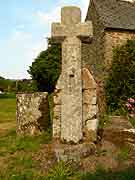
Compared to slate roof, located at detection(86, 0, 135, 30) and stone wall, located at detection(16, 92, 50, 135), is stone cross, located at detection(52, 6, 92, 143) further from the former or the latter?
slate roof, located at detection(86, 0, 135, 30)

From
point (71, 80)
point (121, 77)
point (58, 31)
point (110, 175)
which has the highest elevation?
point (58, 31)

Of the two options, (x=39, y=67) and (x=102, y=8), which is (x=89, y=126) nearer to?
(x=102, y=8)

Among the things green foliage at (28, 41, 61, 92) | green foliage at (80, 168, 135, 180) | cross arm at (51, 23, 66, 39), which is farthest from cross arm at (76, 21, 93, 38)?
green foliage at (28, 41, 61, 92)

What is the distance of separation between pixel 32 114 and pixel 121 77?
9.36 m

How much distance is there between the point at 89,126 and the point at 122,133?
0.78m

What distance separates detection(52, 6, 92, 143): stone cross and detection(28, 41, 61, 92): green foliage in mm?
21636

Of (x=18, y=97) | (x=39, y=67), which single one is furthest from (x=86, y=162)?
(x=39, y=67)

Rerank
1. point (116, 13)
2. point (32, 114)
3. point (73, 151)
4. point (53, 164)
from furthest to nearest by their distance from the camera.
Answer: point (116, 13)
point (32, 114)
point (73, 151)
point (53, 164)

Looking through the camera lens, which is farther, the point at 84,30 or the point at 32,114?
the point at 32,114

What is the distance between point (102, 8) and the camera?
1953 centimetres

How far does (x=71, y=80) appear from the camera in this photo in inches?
280

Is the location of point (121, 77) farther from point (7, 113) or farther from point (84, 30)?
point (84, 30)

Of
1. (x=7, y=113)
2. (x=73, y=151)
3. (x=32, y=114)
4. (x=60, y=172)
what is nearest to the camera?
(x=60, y=172)

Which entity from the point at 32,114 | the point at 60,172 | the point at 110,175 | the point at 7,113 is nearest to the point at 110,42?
the point at 7,113
